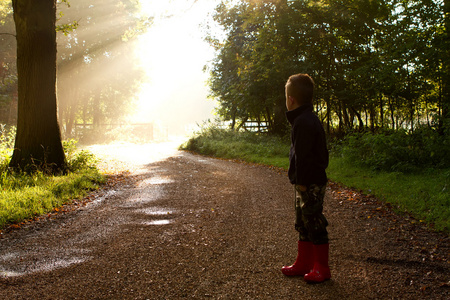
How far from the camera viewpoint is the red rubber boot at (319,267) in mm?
3072

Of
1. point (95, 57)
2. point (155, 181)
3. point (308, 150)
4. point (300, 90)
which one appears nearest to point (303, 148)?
point (308, 150)

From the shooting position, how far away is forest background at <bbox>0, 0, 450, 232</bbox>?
9.46 metres

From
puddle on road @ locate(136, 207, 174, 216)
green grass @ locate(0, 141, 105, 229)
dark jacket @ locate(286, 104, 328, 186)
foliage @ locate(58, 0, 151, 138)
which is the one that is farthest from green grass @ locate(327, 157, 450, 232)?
foliage @ locate(58, 0, 151, 138)

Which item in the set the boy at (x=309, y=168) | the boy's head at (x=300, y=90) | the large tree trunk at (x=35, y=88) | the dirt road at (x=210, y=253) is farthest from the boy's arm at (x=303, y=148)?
the large tree trunk at (x=35, y=88)

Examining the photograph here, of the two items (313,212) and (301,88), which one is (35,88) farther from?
(313,212)

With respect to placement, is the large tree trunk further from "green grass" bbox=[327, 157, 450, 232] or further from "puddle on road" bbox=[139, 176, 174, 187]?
"green grass" bbox=[327, 157, 450, 232]

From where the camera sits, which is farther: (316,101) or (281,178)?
(316,101)

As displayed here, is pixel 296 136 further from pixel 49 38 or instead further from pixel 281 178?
pixel 49 38

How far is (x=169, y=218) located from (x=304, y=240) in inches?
106

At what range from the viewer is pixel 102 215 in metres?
5.57

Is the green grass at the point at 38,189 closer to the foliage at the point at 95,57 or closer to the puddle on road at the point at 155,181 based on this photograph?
the puddle on road at the point at 155,181

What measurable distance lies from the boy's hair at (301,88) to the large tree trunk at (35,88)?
6.82 meters

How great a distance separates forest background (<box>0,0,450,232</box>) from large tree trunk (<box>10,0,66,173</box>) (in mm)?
679

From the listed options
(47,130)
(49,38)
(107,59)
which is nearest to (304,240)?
(47,130)
